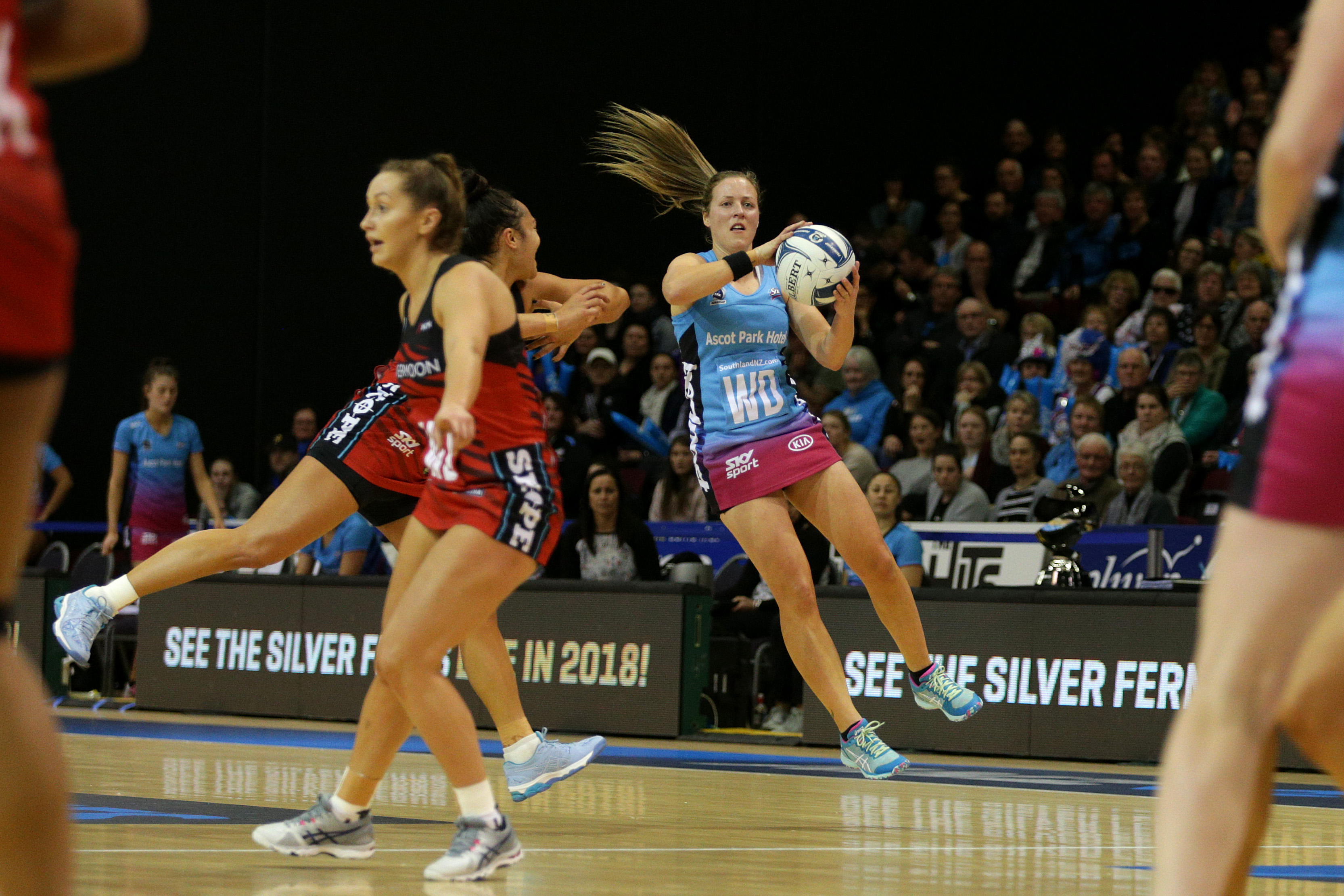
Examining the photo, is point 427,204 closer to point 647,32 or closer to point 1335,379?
point 1335,379

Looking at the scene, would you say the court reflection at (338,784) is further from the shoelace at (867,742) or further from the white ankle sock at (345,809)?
the white ankle sock at (345,809)

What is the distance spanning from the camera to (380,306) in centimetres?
1630

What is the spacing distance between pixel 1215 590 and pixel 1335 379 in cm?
34

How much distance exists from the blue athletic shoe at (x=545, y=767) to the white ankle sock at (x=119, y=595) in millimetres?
1613

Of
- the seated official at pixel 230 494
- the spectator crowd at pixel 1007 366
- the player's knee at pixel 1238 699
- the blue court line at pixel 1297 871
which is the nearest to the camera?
the player's knee at pixel 1238 699

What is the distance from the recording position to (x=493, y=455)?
4.49 metres

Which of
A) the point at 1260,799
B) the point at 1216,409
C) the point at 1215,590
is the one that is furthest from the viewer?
the point at 1216,409

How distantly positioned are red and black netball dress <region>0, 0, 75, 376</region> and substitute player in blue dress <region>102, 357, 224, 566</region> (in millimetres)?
A: 10540

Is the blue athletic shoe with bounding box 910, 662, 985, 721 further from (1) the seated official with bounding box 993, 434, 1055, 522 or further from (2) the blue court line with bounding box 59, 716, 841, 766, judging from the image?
(1) the seated official with bounding box 993, 434, 1055, 522

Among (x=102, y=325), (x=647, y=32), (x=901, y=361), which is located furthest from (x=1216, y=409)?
Result: (x=102, y=325)

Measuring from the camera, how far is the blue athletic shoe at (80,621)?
6.25 m

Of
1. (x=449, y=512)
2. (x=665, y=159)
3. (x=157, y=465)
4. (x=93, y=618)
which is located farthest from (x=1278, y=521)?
(x=157, y=465)

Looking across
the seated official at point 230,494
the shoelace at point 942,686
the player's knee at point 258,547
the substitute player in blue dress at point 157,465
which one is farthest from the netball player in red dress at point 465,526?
the seated official at point 230,494

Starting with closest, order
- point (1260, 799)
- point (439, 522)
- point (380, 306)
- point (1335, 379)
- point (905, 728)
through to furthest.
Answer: point (1335, 379) → point (1260, 799) → point (439, 522) → point (905, 728) → point (380, 306)
